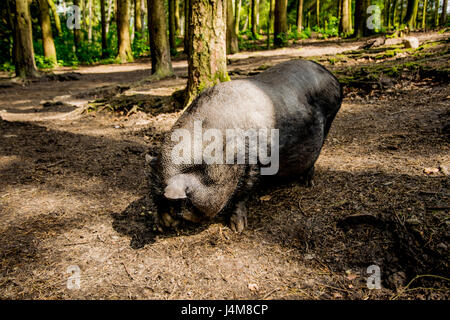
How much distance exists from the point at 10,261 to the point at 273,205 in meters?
2.52

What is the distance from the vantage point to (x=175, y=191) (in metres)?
2.42

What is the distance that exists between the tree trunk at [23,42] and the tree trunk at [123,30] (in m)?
4.81

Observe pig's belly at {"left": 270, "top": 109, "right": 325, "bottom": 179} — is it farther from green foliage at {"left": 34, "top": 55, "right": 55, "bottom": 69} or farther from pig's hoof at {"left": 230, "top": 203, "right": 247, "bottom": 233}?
green foliage at {"left": 34, "top": 55, "right": 55, "bottom": 69}

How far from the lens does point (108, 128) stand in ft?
21.4

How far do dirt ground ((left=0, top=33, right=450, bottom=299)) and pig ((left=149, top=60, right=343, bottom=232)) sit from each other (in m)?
0.34

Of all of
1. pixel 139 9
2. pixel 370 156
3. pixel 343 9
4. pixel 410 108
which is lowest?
pixel 370 156

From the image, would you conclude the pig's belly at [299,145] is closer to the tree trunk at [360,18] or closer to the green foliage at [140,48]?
the tree trunk at [360,18]

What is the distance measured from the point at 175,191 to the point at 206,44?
13.5 ft

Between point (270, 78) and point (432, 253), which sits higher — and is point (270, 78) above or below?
above

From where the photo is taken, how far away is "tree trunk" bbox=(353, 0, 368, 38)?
14.1m
